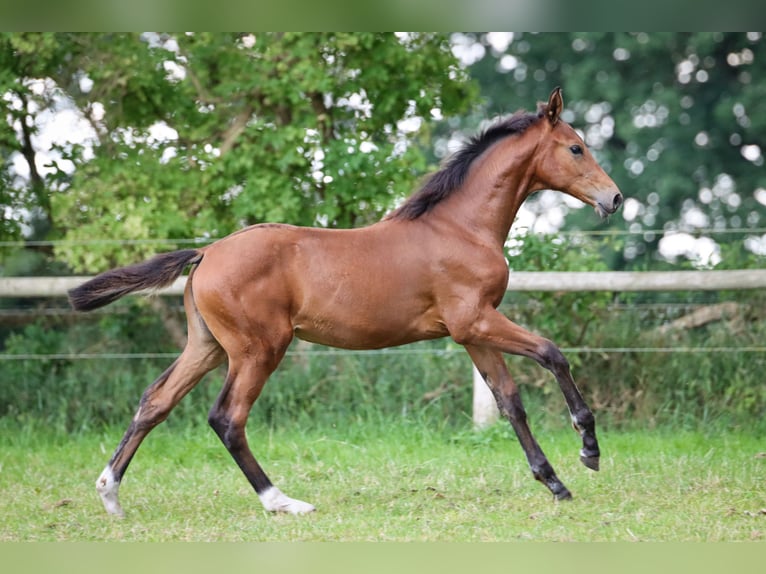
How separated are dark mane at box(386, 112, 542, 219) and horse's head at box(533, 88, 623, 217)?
127mm

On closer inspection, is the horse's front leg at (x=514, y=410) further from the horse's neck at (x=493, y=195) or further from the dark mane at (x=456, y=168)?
the dark mane at (x=456, y=168)

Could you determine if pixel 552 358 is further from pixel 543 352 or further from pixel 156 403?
pixel 156 403

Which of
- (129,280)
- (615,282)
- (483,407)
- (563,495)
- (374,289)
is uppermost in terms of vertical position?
(129,280)

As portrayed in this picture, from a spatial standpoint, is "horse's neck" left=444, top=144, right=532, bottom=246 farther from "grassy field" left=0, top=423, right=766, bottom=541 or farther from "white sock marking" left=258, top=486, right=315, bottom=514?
"white sock marking" left=258, top=486, right=315, bottom=514

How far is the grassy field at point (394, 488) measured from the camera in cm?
453

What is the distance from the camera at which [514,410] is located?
5309 millimetres

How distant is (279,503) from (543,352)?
1636mm

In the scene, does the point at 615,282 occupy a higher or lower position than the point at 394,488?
higher

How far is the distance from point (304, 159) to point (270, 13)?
4604 mm

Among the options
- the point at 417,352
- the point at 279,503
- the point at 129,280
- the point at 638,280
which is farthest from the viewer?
the point at 417,352

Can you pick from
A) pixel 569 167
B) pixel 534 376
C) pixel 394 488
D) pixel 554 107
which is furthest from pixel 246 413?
pixel 534 376

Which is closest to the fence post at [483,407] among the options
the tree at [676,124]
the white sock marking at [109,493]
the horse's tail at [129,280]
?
the horse's tail at [129,280]

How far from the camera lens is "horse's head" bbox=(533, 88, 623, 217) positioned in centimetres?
530

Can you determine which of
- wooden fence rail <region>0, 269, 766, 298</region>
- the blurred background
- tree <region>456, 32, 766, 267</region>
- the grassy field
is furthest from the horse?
tree <region>456, 32, 766, 267</region>
